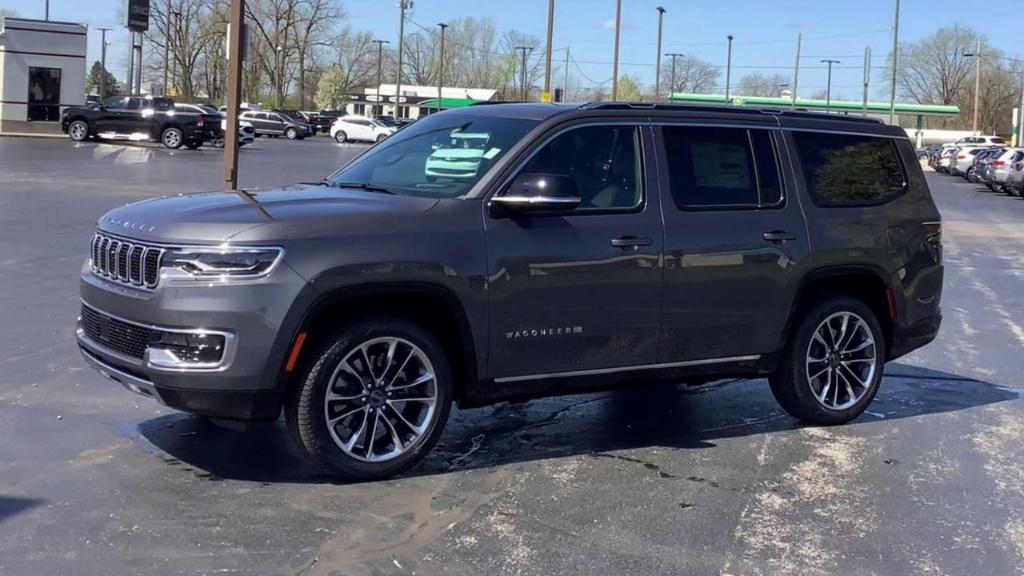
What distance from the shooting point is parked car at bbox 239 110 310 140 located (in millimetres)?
63719

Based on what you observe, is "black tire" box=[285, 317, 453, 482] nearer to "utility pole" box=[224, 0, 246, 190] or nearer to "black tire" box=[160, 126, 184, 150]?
→ "utility pole" box=[224, 0, 246, 190]

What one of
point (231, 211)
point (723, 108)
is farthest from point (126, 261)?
point (723, 108)

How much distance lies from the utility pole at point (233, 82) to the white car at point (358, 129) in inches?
2042

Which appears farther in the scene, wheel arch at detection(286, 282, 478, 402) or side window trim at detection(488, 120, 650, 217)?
side window trim at detection(488, 120, 650, 217)

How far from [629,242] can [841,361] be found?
6.41 ft

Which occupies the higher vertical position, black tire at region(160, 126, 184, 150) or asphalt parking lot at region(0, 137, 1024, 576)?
black tire at region(160, 126, 184, 150)

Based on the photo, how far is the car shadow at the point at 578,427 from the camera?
5.95 m

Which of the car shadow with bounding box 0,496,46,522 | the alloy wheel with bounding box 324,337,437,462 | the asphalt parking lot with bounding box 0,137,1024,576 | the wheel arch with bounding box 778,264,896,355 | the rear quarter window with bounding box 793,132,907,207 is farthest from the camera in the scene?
the rear quarter window with bounding box 793,132,907,207

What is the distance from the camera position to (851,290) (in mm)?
7328

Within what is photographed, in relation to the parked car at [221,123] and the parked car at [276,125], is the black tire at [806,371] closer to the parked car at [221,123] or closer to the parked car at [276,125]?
the parked car at [221,123]

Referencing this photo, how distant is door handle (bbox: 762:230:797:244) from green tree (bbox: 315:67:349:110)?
11042 centimetres

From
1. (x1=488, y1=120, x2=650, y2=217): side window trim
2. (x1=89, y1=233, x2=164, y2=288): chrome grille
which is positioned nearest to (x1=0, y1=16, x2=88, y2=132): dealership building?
(x1=89, y1=233, x2=164, y2=288): chrome grille

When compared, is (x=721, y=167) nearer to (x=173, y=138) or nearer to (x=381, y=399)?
(x=381, y=399)

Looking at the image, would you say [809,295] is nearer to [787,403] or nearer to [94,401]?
[787,403]
